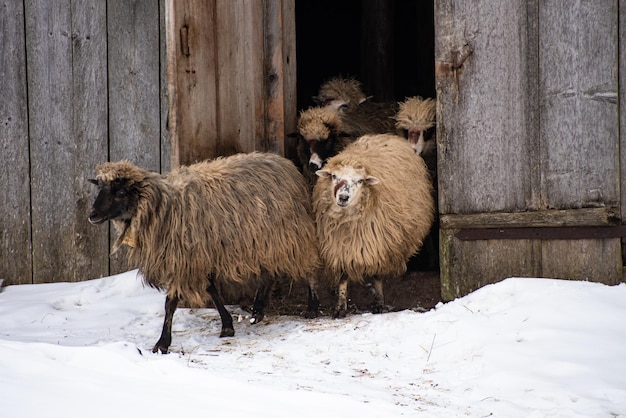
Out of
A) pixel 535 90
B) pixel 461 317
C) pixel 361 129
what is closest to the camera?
pixel 461 317

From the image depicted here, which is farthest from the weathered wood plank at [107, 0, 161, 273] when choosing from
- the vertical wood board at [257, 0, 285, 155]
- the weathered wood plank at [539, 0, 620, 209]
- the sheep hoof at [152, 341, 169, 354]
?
the weathered wood plank at [539, 0, 620, 209]

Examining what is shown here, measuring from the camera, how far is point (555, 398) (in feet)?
12.5

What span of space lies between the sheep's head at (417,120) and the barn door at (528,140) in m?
1.26

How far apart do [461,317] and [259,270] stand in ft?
5.31

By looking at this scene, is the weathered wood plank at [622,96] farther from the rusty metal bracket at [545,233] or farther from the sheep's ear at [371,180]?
the sheep's ear at [371,180]

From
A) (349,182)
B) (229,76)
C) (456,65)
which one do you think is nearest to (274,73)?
(229,76)

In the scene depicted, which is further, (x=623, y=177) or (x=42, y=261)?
(x=42, y=261)

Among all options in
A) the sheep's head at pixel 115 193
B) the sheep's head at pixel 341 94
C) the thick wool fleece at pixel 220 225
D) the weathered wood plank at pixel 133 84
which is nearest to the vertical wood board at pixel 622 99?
the thick wool fleece at pixel 220 225

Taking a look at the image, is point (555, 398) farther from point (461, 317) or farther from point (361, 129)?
point (361, 129)

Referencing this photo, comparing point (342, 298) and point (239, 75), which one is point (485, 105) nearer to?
point (342, 298)

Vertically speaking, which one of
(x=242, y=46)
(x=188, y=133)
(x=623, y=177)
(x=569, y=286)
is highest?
(x=242, y=46)

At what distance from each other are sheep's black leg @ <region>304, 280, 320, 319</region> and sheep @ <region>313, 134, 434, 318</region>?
183mm

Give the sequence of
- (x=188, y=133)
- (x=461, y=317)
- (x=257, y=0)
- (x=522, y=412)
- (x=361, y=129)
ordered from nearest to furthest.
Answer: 1. (x=522, y=412)
2. (x=461, y=317)
3. (x=188, y=133)
4. (x=257, y=0)
5. (x=361, y=129)

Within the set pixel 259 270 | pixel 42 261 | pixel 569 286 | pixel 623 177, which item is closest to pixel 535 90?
pixel 623 177
